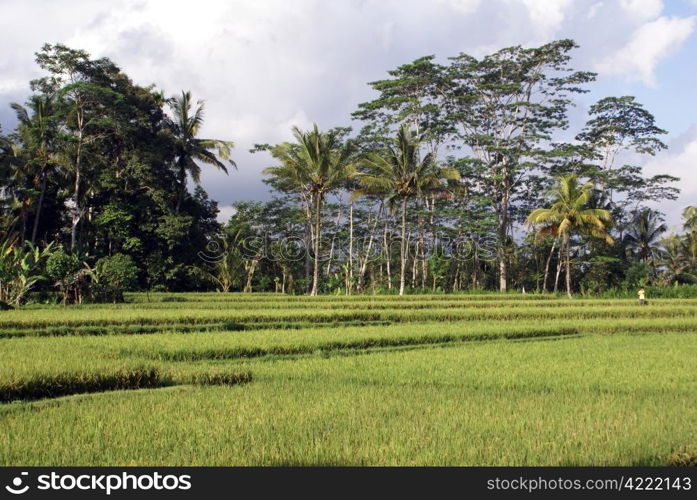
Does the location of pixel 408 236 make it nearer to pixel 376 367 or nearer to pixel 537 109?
pixel 537 109

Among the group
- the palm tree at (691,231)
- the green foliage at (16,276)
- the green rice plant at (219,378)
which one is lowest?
the green rice plant at (219,378)

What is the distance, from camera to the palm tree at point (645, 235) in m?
35.2

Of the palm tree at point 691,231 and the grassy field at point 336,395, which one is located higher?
the palm tree at point 691,231

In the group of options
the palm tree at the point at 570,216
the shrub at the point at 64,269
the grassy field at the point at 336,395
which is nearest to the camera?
the grassy field at the point at 336,395

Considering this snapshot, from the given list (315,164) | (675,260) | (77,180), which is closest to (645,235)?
(675,260)

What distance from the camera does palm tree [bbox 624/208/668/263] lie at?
1384 inches

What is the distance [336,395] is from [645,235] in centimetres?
3288

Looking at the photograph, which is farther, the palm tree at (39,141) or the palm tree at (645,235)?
the palm tree at (645,235)

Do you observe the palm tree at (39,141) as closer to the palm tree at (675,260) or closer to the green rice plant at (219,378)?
the green rice plant at (219,378)

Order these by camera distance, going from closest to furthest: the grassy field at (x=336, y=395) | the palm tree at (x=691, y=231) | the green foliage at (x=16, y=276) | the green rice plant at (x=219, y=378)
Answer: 1. the grassy field at (x=336, y=395)
2. the green rice plant at (x=219, y=378)
3. the green foliage at (x=16, y=276)
4. the palm tree at (x=691, y=231)

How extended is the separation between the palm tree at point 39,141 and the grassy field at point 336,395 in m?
13.5

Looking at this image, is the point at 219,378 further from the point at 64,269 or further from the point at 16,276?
the point at 16,276

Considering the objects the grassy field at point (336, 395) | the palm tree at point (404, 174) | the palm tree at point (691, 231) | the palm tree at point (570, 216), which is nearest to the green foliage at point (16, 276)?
the grassy field at point (336, 395)

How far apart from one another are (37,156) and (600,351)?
2331cm
